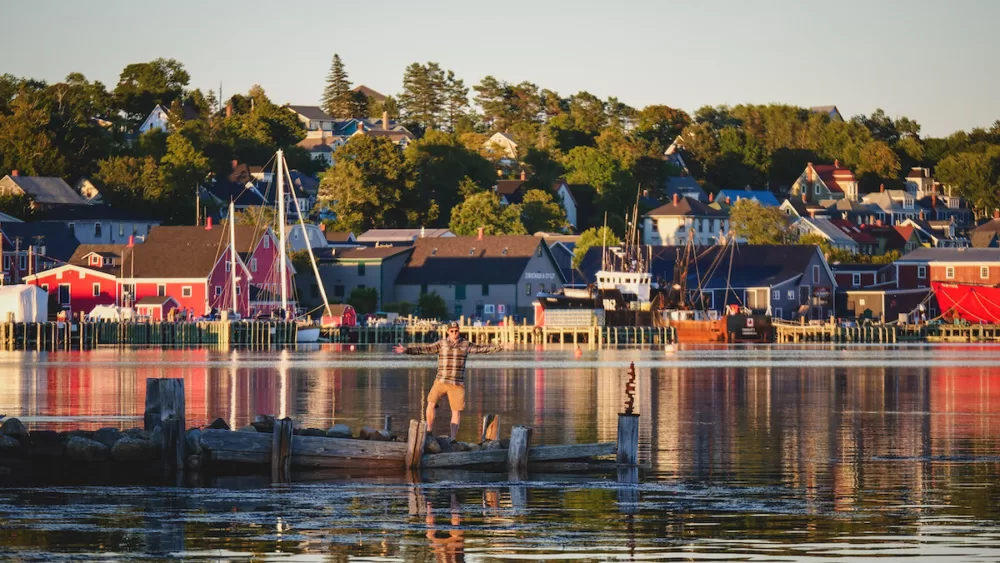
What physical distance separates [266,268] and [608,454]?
94.1 meters

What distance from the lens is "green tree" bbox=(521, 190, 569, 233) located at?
156250mm

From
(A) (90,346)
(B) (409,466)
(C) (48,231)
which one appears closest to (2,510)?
(B) (409,466)

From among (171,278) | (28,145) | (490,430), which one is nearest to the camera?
(490,430)

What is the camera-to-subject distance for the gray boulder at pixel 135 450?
28844mm

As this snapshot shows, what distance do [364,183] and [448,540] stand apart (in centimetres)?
12668

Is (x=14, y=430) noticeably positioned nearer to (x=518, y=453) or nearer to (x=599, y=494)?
(x=518, y=453)

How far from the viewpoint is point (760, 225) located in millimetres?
160750

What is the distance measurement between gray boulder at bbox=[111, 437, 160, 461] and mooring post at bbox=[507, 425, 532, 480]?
598 cm

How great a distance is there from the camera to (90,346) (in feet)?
348

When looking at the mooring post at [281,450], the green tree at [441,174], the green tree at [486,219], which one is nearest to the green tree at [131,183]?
the green tree at [441,174]

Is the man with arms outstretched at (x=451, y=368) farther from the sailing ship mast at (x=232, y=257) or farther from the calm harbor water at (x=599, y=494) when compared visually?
the sailing ship mast at (x=232, y=257)

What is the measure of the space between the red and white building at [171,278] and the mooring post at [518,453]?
8775 cm

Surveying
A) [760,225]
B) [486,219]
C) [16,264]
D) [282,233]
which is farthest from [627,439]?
[760,225]

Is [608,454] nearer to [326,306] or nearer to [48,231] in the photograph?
[326,306]
